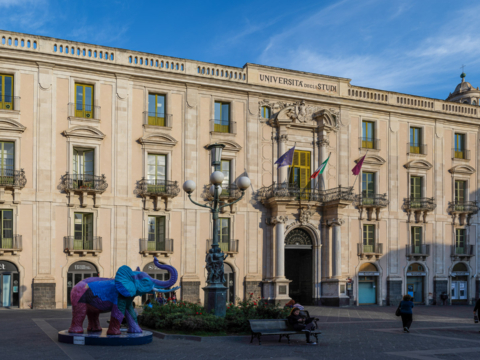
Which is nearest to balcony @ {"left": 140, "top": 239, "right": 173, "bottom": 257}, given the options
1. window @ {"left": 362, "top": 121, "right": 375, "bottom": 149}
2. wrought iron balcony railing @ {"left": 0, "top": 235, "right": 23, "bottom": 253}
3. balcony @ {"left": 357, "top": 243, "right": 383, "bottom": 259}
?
wrought iron balcony railing @ {"left": 0, "top": 235, "right": 23, "bottom": 253}

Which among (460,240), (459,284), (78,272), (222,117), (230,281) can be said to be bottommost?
(459,284)

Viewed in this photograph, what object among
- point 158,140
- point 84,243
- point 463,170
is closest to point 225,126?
point 158,140

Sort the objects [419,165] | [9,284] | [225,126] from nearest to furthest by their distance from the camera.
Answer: [9,284], [225,126], [419,165]

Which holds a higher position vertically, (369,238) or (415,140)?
(415,140)

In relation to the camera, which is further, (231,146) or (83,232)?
(231,146)

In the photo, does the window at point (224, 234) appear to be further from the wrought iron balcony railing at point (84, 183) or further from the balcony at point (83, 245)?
the wrought iron balcony railing at point (84, 183)

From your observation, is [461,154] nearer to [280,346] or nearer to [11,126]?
[11,126]

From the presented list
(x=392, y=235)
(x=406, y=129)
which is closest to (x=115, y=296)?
(x=392, y=235)

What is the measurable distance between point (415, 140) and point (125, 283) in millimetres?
30864

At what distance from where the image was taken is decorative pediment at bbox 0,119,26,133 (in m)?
29.8

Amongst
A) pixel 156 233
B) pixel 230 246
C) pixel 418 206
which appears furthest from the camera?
pixel 418 206

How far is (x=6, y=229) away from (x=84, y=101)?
819 centimetres

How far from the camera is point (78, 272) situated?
101ft

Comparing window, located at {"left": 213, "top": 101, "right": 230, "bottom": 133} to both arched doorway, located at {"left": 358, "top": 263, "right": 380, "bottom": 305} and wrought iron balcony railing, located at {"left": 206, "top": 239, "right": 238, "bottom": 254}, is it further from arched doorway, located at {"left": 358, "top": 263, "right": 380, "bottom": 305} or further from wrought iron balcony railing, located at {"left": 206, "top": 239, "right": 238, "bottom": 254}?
arched doorway, located at {"left": 358, "top": 263, "right": 380, "bottom": 305}
